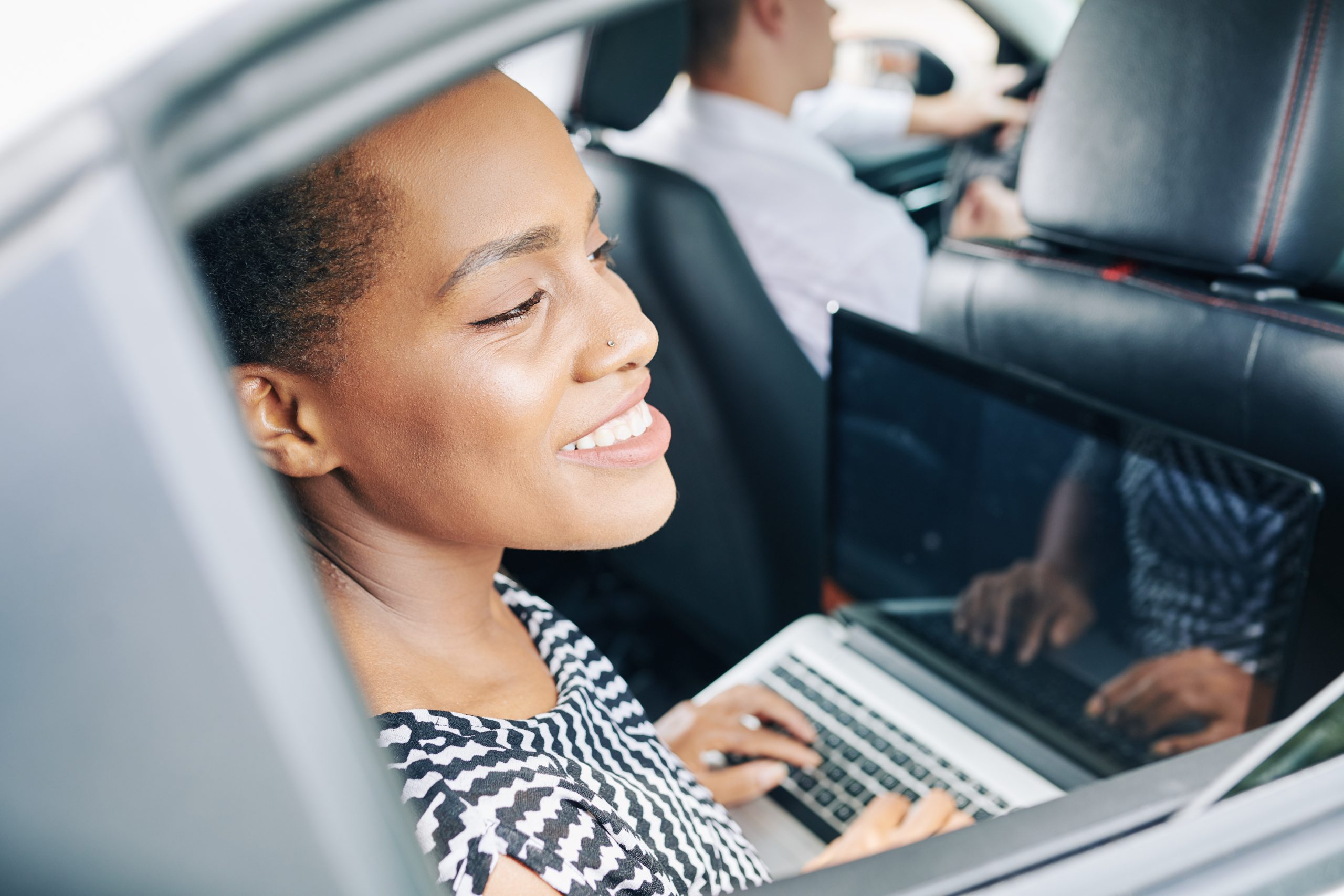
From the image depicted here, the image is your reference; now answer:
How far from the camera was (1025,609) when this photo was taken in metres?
1.23

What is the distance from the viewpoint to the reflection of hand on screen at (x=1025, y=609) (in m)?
1.16

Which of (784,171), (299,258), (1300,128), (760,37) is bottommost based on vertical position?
(1300,128)

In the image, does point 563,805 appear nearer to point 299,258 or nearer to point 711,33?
point 299,258

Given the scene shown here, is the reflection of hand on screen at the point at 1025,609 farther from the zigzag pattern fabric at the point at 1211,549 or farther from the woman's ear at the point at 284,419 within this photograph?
the woman's ear at the point at 284,419

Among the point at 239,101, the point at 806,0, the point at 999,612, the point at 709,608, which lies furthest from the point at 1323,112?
the point at 806,0

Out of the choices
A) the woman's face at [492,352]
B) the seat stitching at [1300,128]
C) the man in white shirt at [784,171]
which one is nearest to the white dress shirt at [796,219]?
the man in white shirt at [784,171]

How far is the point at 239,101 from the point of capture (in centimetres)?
37

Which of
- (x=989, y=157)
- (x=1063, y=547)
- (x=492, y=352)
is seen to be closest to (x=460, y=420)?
(x=492, y=352)

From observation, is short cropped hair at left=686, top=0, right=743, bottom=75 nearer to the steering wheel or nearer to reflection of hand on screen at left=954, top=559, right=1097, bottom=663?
the steering wheel

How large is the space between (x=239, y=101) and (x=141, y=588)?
0.17 metres

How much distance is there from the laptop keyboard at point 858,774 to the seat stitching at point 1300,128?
604 mm

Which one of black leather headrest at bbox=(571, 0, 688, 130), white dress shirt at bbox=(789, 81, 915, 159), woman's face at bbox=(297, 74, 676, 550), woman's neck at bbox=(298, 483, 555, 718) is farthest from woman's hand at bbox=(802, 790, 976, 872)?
white dress shirt at bbox=(789, 81, 915, 159)

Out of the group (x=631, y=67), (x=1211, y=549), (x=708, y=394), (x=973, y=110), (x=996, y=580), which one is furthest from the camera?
(x=973, y=110)

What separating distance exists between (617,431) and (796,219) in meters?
1.38
